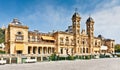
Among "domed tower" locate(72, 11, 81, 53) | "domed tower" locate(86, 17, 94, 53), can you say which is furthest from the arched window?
"domed tower" locate(86, 17, 94, 53)

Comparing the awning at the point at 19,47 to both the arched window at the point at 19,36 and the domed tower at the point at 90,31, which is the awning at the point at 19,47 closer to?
the arched window at the point at 19,36

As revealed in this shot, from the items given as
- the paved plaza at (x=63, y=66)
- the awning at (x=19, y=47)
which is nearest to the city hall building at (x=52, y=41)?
the awning at (x=19, y=47)

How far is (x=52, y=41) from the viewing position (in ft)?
205

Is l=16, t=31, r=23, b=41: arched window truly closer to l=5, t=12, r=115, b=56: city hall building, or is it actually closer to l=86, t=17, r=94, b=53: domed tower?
l=5, t=12, r=115, b=56: city hall building

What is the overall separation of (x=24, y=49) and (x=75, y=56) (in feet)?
55.1

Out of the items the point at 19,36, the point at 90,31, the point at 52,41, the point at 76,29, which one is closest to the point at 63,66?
the point at 19,36

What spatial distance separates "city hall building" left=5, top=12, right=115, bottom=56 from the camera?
51.2m

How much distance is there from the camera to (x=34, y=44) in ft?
182

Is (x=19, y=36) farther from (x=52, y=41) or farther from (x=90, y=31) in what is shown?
(x=90, y=31)

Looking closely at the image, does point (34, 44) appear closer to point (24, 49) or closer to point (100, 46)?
point (24, 49)

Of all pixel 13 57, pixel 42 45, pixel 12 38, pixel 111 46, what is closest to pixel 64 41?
pixel 42 45

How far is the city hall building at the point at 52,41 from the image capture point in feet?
168

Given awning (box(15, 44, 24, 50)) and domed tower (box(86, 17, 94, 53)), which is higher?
domed tower (box(86, 17, 94, 53))

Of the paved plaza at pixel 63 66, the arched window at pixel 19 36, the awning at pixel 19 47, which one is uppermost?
the arched window at pixel 19 36
